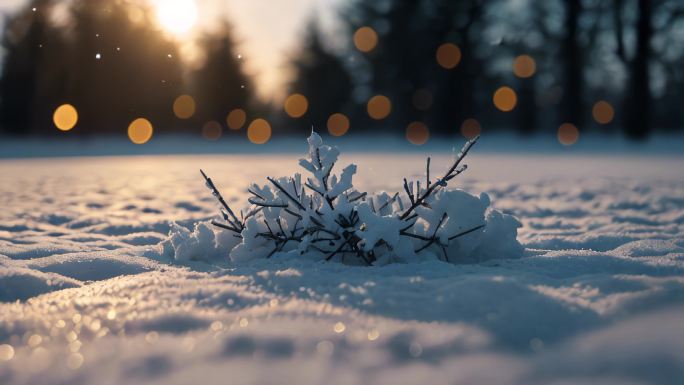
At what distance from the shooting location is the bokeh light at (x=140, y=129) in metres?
30.7

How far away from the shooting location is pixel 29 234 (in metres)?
3.50

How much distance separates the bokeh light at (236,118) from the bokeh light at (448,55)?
11.0 m

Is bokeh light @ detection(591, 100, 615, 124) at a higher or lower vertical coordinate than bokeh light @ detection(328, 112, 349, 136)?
higher

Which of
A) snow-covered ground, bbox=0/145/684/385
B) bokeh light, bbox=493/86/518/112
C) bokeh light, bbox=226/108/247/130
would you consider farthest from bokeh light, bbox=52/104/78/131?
snow-covered ground, bbox=0/145/684/385

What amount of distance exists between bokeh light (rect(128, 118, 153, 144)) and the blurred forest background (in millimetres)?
154

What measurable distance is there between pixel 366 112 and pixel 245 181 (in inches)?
1079

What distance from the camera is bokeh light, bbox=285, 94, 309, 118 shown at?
33.0m

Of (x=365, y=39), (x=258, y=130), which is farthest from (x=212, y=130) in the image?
(x=365, y=39)

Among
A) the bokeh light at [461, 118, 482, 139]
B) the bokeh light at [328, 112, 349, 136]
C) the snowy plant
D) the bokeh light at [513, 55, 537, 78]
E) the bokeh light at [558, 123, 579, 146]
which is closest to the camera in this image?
the snowy plant

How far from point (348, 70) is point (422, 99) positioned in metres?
4.83

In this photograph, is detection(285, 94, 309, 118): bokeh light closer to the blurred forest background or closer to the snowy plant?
the blurred forest background

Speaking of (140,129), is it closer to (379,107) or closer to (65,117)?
(65,117)

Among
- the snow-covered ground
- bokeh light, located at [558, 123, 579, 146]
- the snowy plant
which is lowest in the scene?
the snow-covered ground

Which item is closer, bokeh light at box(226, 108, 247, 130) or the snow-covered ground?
the snow-covered ground
